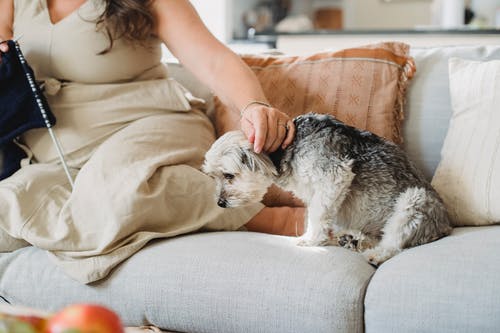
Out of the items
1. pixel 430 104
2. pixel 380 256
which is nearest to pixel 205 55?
pixel 430 104

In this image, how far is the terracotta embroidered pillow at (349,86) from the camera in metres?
2.06

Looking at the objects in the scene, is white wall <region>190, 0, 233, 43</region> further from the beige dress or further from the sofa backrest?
the sofa backrest

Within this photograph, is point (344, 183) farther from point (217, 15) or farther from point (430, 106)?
point (217, 15)

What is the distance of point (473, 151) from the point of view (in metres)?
1.88

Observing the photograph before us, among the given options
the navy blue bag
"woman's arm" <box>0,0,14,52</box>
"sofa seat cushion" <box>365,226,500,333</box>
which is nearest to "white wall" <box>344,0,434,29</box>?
"woman's arm" <box>0,0,14,52</box>

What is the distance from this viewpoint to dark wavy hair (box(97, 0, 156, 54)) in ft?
6.63

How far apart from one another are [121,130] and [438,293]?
1.08 m

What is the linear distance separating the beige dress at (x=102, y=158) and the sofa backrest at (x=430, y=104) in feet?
1.77

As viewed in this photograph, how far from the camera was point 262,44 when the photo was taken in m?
4.61

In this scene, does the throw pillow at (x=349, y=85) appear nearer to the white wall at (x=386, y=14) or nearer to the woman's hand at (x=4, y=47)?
the woman's hand at (x=4, y=47)

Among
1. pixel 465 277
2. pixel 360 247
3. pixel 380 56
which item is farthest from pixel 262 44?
pixel 465 277

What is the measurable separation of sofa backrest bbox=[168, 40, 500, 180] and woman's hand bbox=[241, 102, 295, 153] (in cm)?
51

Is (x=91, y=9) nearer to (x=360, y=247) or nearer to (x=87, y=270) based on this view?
(x=87, y=270)

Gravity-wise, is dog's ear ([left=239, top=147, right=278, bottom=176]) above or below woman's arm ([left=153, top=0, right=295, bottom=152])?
below
